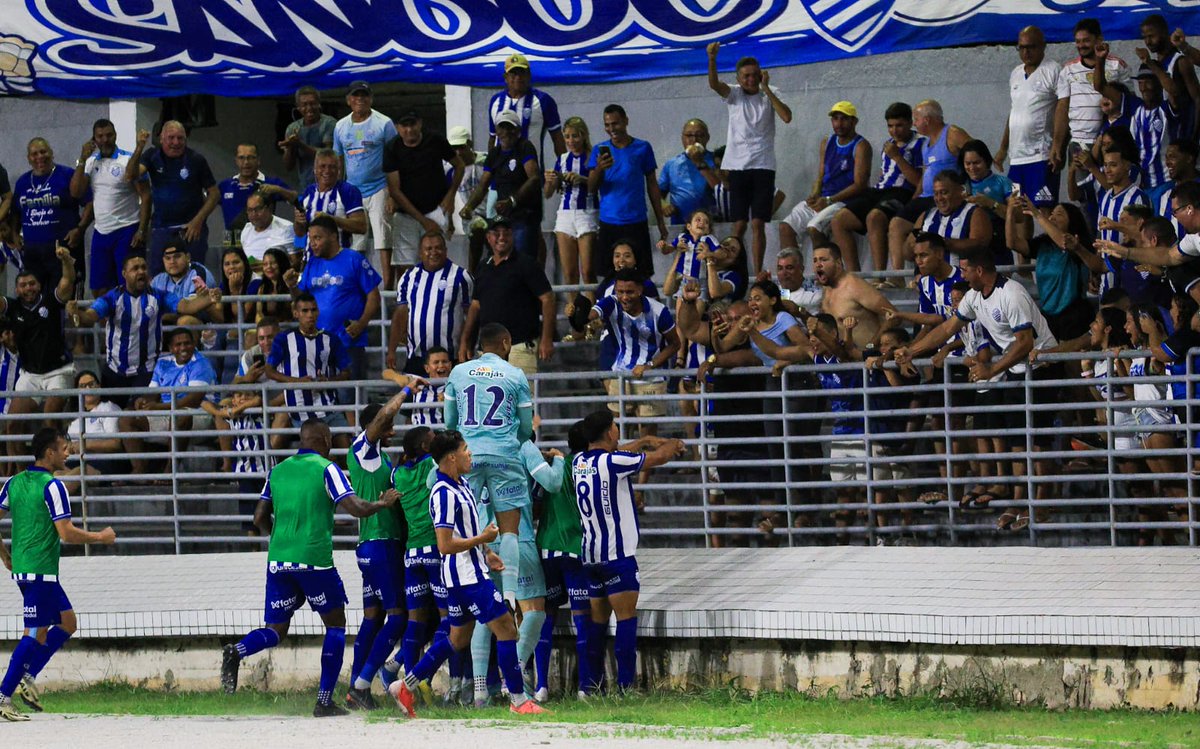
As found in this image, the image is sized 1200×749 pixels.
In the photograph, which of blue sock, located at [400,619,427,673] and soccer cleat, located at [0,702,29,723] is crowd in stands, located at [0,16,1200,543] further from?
soccer cleat, located at [0,702,29,723]

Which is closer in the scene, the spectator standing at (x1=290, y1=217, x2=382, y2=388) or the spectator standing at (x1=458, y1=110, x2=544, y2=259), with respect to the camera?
the spectator standing at (x1=290, y1=217, x2=382, y2=388)

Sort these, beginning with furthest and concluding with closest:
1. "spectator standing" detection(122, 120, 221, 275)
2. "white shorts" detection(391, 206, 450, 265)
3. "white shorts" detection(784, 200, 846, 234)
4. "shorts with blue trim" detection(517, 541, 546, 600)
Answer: "spectator standing" detection(122, 120, 221, 275)
"white shorts" detection(391, 206, 450, 265)
"white shorts" detection(784, 200, 846, 234)
"shorts with blue trim" detection(517, 541, 546, 600)

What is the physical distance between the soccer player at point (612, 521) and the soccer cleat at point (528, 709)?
97 cm

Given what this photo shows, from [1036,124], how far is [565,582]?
20.8ft

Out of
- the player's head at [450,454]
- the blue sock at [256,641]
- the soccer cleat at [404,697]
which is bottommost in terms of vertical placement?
the soccer cleat at [404,697]

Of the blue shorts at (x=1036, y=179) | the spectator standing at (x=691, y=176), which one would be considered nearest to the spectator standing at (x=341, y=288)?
the spectator standing at (x=691, y=176)

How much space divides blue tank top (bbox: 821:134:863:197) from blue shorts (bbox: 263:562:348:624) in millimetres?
6951

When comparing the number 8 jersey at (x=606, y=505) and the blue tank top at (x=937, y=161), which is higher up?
the blue tank top at (x=937, y=161)

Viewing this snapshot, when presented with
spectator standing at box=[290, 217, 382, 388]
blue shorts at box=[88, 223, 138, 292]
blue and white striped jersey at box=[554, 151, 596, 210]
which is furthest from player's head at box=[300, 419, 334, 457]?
blue shorts at box=[88, 223, 138, 292]

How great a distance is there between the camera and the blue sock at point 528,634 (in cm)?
1252

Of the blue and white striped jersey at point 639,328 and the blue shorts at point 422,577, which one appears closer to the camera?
the blue shorts at point 422,577

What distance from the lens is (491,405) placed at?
499 inches

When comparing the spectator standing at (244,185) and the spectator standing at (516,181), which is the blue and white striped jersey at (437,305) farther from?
the spectator standing at (244,185)

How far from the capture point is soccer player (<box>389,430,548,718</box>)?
11.8 m
